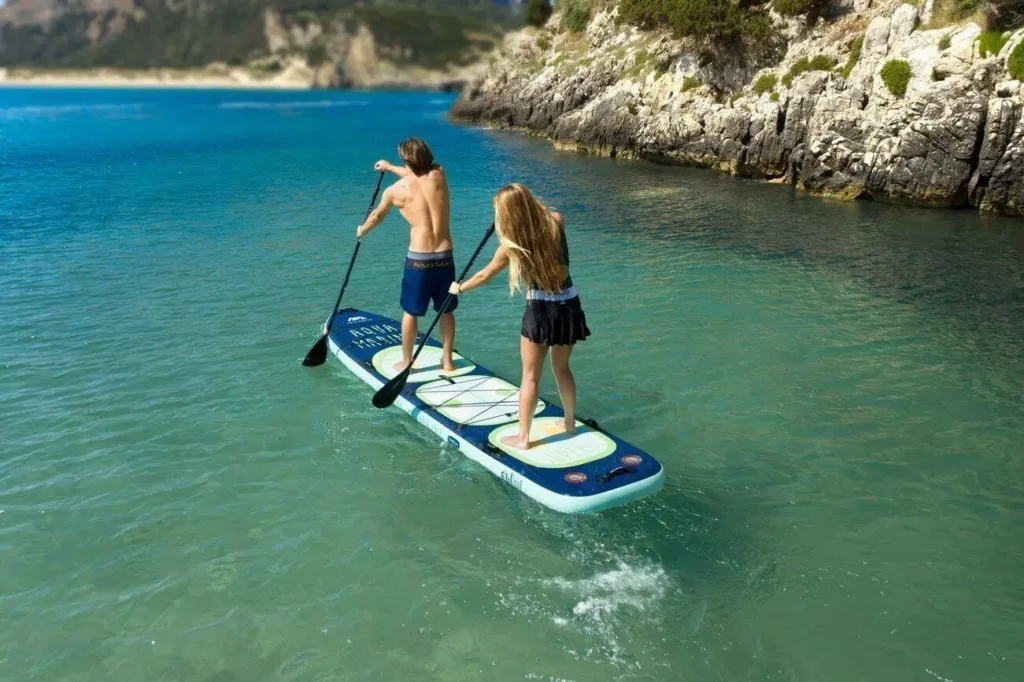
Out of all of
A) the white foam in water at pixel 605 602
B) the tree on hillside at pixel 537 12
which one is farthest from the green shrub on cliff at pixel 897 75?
the tree on hillside at pixel 537 12

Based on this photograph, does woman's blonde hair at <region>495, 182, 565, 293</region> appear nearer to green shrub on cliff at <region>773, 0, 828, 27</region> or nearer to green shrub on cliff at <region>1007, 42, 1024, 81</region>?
green shrub on cliff at <region>1007, 42, 1024, 81</region>

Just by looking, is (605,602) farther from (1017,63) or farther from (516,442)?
(1017,63)

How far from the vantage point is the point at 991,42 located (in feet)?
79.3

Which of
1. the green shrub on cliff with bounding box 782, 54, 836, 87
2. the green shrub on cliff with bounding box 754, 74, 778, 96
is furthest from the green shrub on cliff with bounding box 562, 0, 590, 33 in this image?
the green shrub on cliff with bounding box 782, 54, 836, 87

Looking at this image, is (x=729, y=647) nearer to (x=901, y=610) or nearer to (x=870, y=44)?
(x=901, y=610)

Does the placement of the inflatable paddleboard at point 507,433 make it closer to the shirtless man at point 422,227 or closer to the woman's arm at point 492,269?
the shirtless man at point 422,227

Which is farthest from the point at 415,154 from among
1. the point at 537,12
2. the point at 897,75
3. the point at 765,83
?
the point at 537,12

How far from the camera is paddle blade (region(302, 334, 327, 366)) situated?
11641 mm

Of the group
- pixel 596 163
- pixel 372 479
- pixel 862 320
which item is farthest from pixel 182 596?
pixel 596 163

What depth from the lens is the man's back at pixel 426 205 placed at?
9.48 metres

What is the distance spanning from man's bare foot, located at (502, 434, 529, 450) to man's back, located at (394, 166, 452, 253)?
2877 mm

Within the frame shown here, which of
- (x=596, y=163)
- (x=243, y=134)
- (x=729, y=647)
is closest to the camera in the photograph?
(x=729, y=647)

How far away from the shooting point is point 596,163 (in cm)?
3994

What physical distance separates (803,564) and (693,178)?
2943 cm
